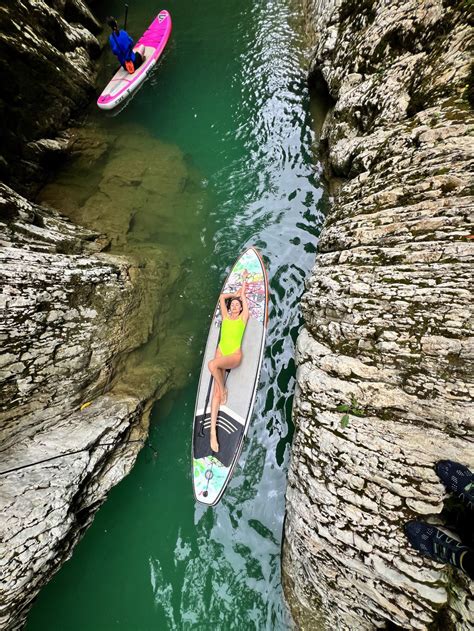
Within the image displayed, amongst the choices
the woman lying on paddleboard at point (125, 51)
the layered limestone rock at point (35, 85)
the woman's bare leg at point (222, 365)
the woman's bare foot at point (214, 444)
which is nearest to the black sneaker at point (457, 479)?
the woman's bare foot at point (214, 444)

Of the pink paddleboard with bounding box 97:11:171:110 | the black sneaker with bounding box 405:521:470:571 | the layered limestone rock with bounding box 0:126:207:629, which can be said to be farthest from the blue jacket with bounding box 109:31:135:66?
the black sneaker with bounding box 405:521:470:571

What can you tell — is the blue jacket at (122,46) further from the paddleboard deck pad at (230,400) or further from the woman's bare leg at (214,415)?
the woman's bare leg at (214,415)

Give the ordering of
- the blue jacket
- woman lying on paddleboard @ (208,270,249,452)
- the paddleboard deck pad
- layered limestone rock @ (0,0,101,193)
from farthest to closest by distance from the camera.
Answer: the blue jacket → layered limestone rock @ (0,0,101,193) → woman lying on paddleboard @ (208,270,249,452) → the paddleboard deck pad

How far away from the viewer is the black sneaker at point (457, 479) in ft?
12.4

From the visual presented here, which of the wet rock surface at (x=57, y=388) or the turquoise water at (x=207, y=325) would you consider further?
the turquoise water at (x=207, y=325)

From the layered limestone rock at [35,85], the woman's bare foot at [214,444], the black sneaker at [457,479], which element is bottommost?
the woman's bare foot at [214,444]

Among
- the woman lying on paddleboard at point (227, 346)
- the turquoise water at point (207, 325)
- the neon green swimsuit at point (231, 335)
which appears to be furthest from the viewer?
the neon green swimsuit at point (231, 335)

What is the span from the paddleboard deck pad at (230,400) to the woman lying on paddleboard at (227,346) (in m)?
0.16

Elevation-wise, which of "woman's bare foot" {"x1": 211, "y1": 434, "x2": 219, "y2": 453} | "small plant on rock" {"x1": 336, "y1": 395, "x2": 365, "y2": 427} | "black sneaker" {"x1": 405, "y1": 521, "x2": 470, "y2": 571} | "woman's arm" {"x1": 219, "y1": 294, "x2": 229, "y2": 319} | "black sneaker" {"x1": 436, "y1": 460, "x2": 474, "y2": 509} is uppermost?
"woman's arm" {"x1": 219, "y1": 294, "x2": 229, "y2": 319}

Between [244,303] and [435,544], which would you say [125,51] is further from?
[435,544]

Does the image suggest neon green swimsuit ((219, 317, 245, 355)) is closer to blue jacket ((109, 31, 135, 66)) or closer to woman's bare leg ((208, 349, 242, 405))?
woman's bare leg ((208, 349, 242, 405))

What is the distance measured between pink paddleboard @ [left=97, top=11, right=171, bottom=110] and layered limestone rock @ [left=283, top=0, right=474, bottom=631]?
793cm

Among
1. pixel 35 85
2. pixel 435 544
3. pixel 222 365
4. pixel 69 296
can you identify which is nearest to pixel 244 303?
pixel 222 365

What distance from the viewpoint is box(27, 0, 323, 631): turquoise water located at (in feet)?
19.9
